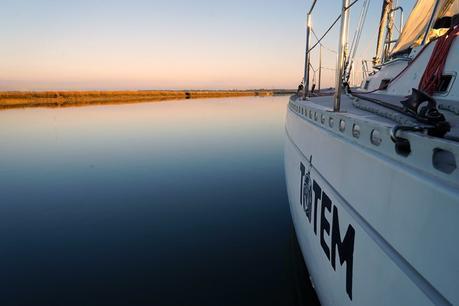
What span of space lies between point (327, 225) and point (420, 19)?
4.21 meters

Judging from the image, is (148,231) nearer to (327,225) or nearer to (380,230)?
(327,225)

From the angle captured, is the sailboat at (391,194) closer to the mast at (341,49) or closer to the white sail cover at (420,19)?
the mast at (341,49)

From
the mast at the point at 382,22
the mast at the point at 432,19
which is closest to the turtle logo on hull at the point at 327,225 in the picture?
the mast at the point at 432,19

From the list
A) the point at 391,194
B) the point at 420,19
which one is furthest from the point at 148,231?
the point at 420,19

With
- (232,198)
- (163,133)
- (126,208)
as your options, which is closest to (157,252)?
(126,208)

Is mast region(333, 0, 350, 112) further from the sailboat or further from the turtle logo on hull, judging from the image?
the turtle logo on hull

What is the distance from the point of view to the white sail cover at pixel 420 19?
3.87 metres

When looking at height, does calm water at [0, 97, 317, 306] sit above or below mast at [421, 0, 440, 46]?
below

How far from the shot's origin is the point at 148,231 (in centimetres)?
605

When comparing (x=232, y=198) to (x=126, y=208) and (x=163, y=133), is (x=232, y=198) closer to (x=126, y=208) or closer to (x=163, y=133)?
(x=126, y=208)

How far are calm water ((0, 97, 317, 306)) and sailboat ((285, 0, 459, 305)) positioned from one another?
5.77 feet

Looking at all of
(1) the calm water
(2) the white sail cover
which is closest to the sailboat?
(2) the white sail cover

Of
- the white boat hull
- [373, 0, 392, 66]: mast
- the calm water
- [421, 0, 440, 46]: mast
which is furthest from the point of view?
[373, 0, 392, 66]: mast

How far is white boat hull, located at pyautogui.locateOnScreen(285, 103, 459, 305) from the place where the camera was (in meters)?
1.21
